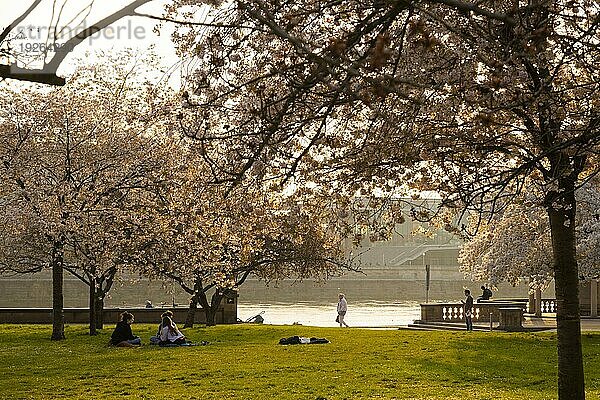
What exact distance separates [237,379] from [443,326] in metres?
22.0

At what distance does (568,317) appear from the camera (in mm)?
11016

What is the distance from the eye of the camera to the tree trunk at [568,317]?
432 inches

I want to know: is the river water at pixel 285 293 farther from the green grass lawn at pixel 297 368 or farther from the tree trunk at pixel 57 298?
the green grass lawn at pixel 297 368

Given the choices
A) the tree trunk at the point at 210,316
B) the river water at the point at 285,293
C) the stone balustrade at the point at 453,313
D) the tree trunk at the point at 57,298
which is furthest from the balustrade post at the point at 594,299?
the river water at the point at 285,293

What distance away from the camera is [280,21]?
688cm

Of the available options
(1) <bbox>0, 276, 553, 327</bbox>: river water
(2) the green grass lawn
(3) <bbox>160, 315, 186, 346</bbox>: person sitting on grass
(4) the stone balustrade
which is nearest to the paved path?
(4) the stone balustrade

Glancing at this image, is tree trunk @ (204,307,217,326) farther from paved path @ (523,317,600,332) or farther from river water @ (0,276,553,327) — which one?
river water @ (0,276,553,327)

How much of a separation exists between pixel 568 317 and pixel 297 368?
638cm

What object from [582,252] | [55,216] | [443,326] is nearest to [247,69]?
[55,216]

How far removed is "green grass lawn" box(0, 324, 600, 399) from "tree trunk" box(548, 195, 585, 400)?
6.20 ft

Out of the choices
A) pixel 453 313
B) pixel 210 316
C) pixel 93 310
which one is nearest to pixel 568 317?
pixel 93 310

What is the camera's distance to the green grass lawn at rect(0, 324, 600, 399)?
13430 millimetres

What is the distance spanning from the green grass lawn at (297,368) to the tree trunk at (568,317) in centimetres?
189

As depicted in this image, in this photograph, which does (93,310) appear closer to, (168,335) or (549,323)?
(168,335)
